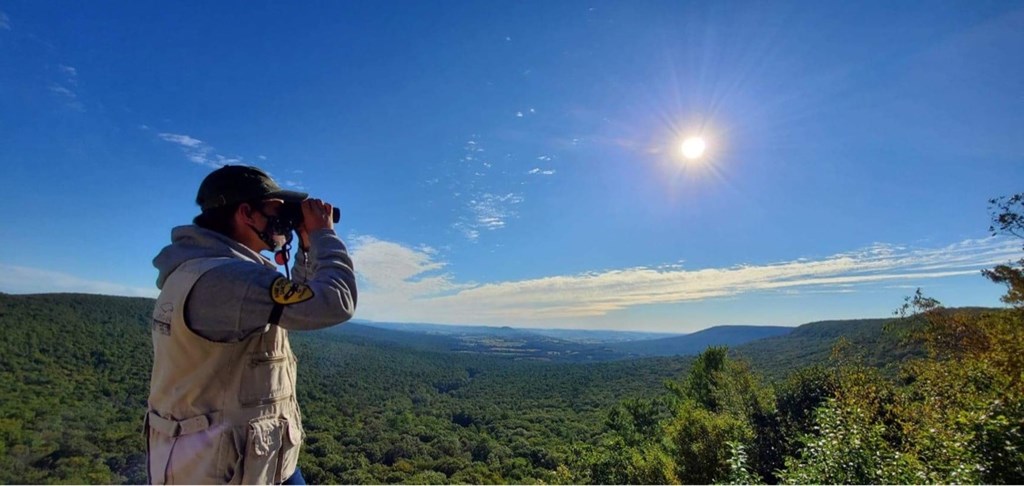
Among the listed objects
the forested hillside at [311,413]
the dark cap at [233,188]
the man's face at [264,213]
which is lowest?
the forested hillside at [311,413]

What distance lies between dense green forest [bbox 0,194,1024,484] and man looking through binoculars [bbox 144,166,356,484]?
1145mm

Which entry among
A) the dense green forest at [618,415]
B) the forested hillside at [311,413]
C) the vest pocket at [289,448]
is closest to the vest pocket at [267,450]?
the vest pocket at [289,448]

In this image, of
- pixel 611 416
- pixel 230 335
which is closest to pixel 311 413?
pixel 611 416

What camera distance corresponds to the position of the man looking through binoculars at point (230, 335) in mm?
977

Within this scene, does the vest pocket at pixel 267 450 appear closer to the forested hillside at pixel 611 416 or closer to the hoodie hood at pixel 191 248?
the hoodie hood at pixel 191 248

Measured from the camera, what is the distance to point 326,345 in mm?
53688

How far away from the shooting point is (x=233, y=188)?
4.07ft

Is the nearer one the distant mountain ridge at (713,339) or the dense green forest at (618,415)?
the dense green forest at (618,415)

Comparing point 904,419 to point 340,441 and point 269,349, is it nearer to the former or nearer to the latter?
point 269,349

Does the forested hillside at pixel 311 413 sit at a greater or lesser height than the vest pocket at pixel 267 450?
lesser

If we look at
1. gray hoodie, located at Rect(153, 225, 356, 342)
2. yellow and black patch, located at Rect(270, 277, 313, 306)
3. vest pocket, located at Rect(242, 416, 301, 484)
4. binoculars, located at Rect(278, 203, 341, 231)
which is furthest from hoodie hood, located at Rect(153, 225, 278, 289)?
vest pocket, located at Rect(242, 416, 301, 484)

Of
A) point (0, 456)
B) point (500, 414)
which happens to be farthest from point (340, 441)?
point (500, 414)

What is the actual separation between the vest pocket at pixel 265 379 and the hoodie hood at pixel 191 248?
276mm

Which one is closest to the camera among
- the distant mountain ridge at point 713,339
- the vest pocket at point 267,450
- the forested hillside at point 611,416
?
the vest pocket at point 267,450
